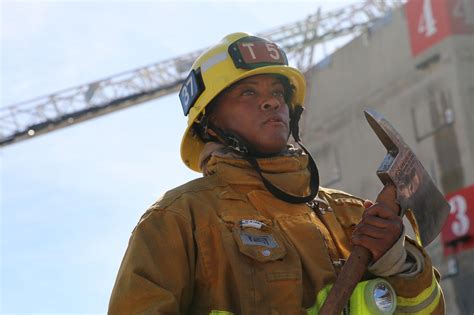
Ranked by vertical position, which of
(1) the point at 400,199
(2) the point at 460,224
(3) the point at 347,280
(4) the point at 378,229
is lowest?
(2) the point at 460,224

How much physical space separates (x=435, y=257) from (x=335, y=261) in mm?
31813

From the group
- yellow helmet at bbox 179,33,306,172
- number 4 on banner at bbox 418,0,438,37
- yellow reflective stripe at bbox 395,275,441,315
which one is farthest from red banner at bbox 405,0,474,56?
yellow reflective stripe at bbox 395,275,441,315

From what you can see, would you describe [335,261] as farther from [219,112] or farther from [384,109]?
[384,109]

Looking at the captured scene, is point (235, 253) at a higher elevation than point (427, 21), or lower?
lower

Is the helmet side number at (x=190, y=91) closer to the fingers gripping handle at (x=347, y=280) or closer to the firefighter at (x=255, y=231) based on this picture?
the firefighter at (x=255, y=231)

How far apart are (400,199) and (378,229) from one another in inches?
8.2

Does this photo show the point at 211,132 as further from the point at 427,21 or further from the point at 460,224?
the point at 427,21

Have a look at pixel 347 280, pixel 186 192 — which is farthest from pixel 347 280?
pixel 186 192

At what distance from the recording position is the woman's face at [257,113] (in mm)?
5711

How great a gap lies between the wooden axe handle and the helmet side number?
1.39 metres

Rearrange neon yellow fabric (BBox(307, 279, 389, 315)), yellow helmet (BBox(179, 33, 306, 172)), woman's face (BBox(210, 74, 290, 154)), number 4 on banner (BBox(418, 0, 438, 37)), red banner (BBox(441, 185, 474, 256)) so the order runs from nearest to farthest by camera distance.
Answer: neon yellow fabric (BBox(307, 279, 389, 315)) < woman's face (BBox(210, 74, 290, 154)) < yellow helmet (BBox(179, 33, 306, 172)) < red banner (BBox(441, 185, 474, 256)) < number 4 on banner (BBox(418, 0, 438, 37))

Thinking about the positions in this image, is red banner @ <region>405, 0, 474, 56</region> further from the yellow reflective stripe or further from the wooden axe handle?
the wooden axe handle

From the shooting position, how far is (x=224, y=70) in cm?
591

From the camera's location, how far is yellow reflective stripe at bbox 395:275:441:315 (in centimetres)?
525
